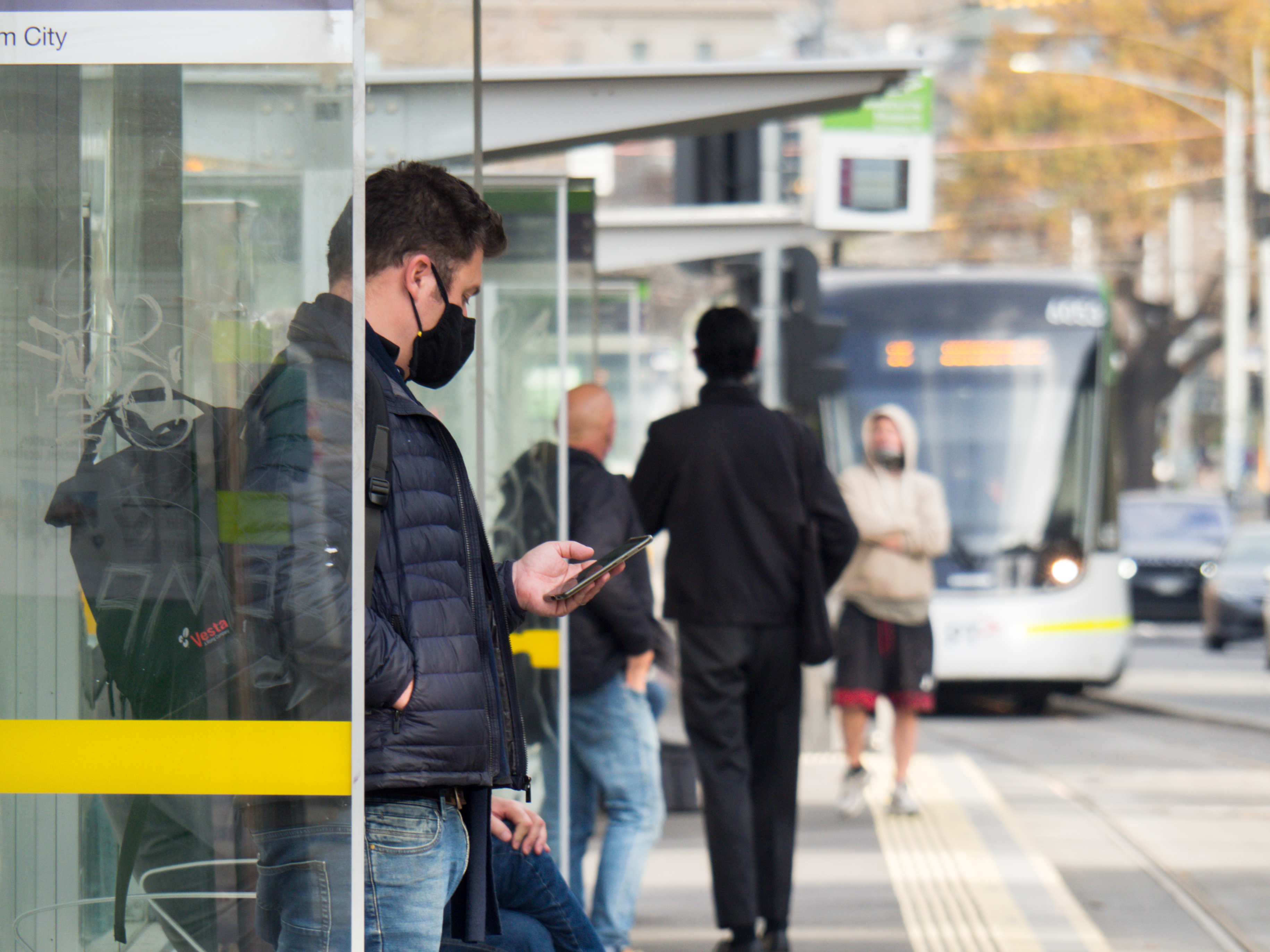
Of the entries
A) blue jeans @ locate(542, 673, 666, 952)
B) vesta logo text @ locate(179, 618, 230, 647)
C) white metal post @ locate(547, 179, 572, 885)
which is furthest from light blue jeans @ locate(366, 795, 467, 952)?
blue jeans @ locate(542, 673, 666, 952)

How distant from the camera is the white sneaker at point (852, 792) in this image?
7.94 metres

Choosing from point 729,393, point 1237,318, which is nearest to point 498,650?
point 729,393

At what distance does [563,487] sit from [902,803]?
328 centimetres

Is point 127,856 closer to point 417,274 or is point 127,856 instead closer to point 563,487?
point 417,274

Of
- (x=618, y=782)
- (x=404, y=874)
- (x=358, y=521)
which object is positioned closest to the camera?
(x=358, y=521)

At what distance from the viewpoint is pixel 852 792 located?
7973 millimetres

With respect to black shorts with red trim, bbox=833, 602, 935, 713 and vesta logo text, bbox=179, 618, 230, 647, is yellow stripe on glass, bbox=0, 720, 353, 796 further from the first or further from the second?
black shorts with red trim, bbox=833, 602, 935, 713

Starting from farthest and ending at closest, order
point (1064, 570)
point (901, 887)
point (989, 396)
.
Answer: point (989, 396)
point (1064, 570)
point (901, 887)

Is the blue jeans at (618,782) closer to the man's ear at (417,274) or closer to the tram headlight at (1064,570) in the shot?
the man's ear at (417,274)

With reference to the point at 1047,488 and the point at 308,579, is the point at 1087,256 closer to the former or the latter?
the point at 1047,488

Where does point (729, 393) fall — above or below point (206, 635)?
above

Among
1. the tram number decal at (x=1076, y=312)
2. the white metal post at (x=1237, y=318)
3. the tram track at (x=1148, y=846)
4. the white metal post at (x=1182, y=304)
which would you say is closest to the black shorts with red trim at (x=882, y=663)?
the tram track at (x=1148, y=846)

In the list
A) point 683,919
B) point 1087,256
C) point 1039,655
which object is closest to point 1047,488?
point 1039,655

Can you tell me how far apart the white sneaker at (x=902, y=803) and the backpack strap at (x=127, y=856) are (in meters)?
5.58
